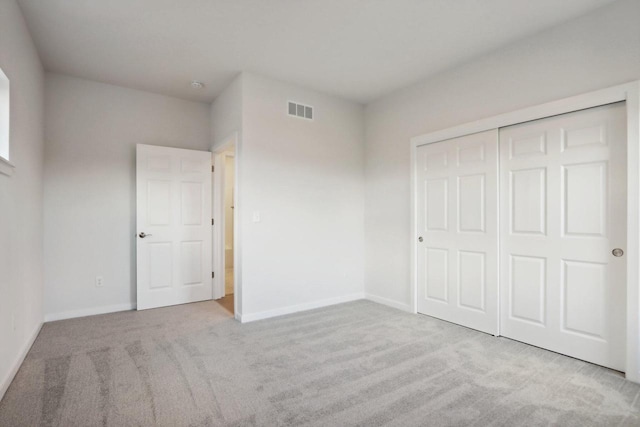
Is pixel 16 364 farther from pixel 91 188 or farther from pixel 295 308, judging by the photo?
pixel 295 308

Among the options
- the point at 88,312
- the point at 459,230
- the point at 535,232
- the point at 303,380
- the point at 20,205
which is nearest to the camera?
the point at 303,380

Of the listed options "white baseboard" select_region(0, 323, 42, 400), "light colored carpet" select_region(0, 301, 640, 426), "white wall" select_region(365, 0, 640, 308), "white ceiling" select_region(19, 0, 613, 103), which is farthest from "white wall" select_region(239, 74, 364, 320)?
"white baseboard" select_region(0, 323, 42, 400)

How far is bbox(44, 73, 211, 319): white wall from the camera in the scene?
3.54 metres

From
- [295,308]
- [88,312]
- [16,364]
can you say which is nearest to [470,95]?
[295,308]

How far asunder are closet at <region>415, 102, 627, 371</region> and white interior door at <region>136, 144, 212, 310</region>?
2859 millimetres

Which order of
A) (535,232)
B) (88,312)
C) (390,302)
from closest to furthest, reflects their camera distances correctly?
(535,232) < (88,312) < (390,302)

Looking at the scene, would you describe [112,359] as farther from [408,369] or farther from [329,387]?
[408,369]

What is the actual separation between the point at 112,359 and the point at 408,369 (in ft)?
7.63

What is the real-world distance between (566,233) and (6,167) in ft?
13.6

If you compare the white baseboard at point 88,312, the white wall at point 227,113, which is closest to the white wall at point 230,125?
the white wall at point 227,113

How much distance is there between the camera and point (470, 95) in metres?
3.22

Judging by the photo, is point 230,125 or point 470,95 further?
point 230,125

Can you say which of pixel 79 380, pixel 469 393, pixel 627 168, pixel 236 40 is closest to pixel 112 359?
pixel 79 380

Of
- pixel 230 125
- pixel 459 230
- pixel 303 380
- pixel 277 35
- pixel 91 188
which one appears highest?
pixel 277 35
